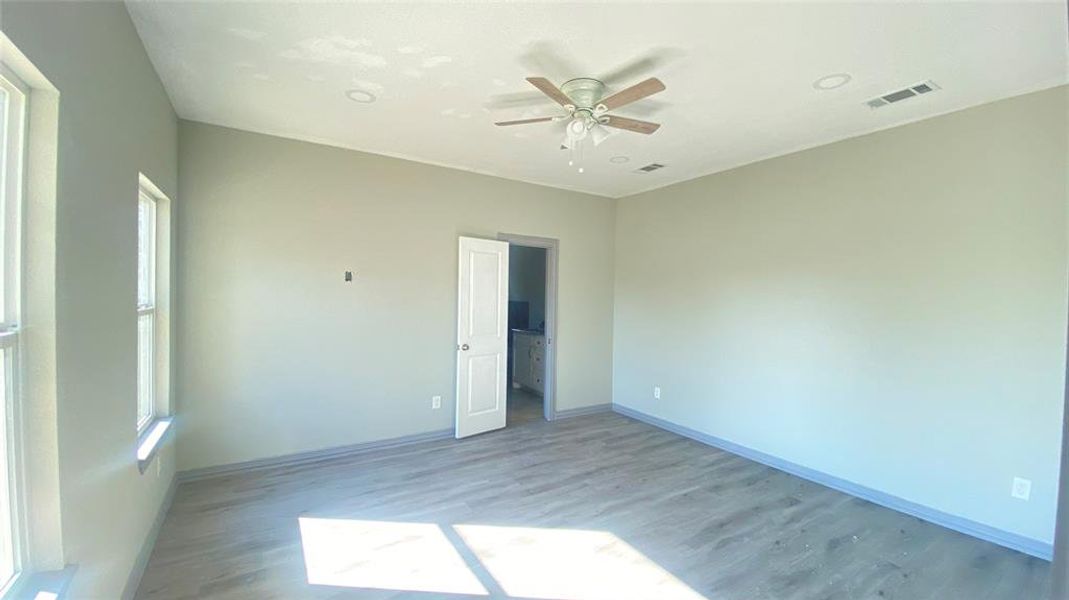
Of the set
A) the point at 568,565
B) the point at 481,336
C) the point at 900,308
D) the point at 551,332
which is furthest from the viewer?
the point at 551,332

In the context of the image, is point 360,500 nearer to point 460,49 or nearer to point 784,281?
point 460,49

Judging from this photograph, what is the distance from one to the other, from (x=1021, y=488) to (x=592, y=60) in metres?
3.57

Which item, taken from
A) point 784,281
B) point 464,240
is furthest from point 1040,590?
point 464,240

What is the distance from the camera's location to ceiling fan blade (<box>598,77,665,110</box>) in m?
2.18

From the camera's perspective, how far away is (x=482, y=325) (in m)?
4.66

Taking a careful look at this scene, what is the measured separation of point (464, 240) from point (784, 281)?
2984 millimetres

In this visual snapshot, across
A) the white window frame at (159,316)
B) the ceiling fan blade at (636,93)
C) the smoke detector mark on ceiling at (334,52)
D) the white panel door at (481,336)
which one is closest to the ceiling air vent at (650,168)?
the white panel door at (481,336)

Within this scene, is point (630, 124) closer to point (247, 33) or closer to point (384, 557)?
point (247, 33)

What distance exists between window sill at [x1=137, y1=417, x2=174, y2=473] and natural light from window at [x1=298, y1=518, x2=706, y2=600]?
93 centimetres

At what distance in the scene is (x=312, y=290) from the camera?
3781mm

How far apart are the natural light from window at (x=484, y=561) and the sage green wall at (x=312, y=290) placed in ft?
4.11

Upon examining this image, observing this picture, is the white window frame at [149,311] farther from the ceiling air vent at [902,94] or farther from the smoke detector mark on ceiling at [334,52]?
the ceiling air vent at [902,94]

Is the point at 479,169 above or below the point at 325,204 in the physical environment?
above

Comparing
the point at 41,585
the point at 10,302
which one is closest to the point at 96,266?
the point at 10,302
